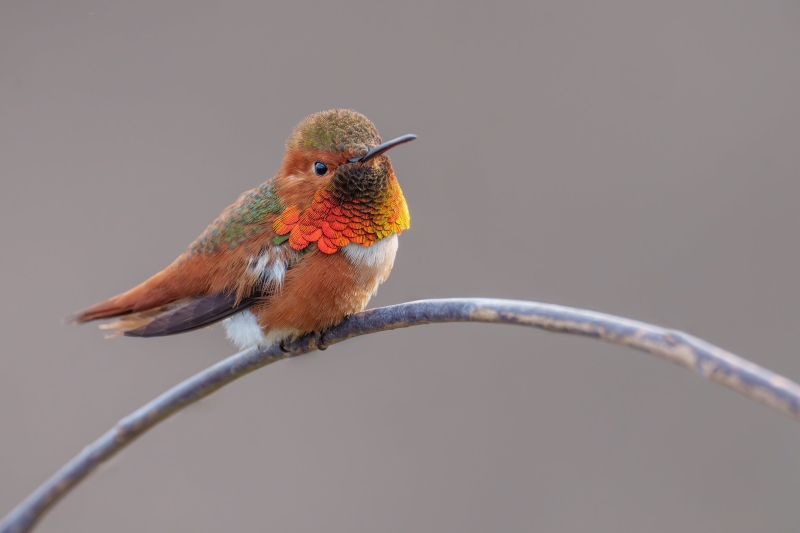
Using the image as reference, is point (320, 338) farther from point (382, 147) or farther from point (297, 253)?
point (382, 147)

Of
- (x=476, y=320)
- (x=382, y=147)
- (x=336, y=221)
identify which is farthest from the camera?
(x=336, y=221)

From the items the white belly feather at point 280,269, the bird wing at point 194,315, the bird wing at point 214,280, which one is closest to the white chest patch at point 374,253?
the white belly feather at point 280,269

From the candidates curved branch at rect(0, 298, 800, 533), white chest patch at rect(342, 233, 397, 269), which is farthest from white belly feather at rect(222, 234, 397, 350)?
curved branch at rect(0, 298, 800, 533)

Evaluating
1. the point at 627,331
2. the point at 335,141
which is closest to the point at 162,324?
the point at 335,141

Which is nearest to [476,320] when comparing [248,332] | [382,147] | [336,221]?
[382,147]

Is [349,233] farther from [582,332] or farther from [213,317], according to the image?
[582,332]

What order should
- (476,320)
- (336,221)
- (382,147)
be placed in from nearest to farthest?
(476,320) < (382,147) < (336,221)

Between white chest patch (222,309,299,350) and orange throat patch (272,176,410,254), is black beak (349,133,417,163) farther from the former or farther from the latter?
white chest patch (222,309,299,350)
